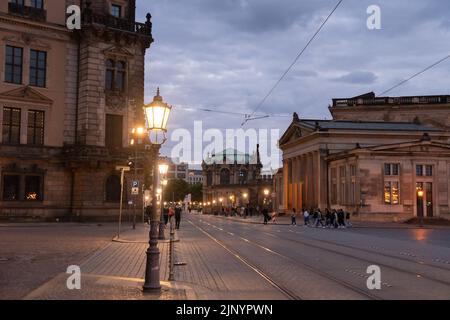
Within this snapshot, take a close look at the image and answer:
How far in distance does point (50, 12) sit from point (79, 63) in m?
4.74

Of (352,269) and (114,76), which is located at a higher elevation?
(114,76)

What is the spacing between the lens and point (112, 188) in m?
48.4

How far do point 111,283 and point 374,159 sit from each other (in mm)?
52705

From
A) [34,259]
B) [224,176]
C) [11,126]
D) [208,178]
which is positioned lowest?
[34,259]

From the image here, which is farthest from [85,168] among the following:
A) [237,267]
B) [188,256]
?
[237,267]

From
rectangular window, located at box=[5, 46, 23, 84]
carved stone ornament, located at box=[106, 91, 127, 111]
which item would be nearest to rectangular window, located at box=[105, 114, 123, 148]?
carved stone ornament, located at box=[106, 91, 127, 111]

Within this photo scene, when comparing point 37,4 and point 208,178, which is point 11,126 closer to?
point 37,4

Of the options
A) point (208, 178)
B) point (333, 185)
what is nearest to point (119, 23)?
point (333, 185)

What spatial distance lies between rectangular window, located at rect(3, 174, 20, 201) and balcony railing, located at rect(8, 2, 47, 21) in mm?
13031

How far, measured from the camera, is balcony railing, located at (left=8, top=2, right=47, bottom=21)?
45.4 metres

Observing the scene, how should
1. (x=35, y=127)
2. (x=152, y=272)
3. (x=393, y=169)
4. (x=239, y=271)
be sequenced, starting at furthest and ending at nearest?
(x=393, y=169), (x=35, y=127), (x=239, y=271), (x=152, y=272)
